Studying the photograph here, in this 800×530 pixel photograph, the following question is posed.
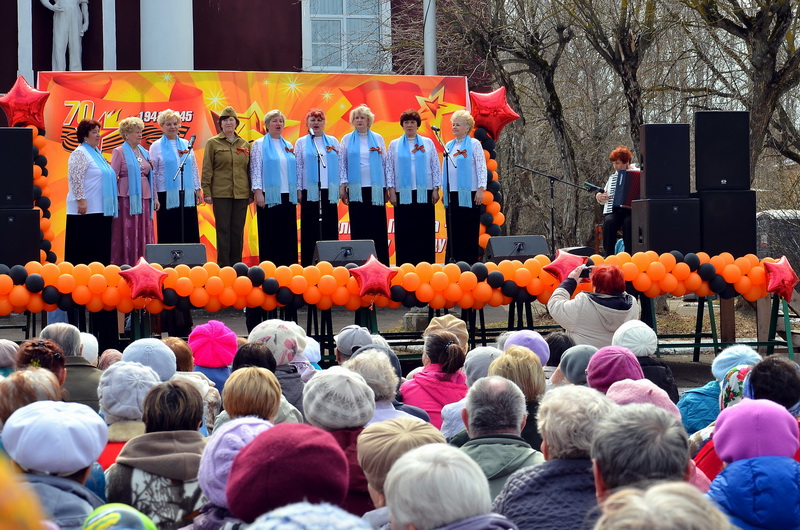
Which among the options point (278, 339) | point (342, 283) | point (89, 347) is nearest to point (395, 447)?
→ point (278, 339)

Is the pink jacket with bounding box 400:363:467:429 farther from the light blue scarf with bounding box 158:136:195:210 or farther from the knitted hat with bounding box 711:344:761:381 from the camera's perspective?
the light blue scarf with bounding box 158:136:195:210

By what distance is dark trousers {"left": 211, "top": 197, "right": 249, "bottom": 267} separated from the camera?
9.58 metres

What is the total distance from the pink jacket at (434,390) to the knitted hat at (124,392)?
1329mm

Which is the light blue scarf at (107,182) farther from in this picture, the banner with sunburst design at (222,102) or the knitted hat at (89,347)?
the knitted hat at (89,347)

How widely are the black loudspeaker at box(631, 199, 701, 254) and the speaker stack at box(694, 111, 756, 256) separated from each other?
0.12 m

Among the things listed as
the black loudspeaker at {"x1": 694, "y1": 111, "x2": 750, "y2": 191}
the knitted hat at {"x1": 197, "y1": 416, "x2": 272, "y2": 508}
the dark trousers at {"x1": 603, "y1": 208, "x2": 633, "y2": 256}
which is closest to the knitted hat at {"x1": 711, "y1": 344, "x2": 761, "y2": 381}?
the knitted hat at {"x1": 197, "y1": 416, "x2": 272, "y2": 508}

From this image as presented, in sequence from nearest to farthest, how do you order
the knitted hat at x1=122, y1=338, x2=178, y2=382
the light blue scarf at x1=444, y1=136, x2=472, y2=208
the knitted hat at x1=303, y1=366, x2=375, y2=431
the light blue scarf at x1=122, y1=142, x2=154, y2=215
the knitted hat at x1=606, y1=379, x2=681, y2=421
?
the knitted hat at x1=303, y1=366, x2=375, y2=431
the knitted hat at x1=606, y1=379, x2=681, y2=421
the knitted hat at x1=122, y1=338, x2=178, y2=382
the light blue scarf at x1=122, y1=142, x2=154, y2=215
the light blue scarf at x1=444, y1=136, x2=472, y2=208

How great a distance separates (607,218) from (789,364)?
704cm

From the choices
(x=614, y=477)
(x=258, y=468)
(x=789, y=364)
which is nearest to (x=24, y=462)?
(x=258, y=468)

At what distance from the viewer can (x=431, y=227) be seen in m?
10.1

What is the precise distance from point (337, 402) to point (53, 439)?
871 mm

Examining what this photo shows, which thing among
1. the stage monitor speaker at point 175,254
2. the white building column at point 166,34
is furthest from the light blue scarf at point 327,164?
the white building column at point 166,34

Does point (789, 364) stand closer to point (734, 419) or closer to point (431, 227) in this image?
point (734, 419)

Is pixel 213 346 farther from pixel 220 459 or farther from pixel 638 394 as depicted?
pixel 220 459
